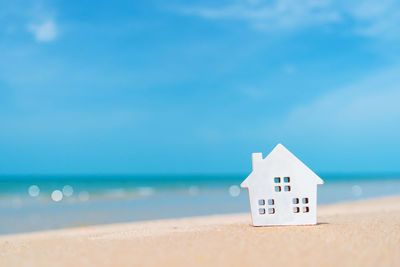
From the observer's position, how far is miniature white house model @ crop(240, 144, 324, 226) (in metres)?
9.85

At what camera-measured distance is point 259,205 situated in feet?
33.0

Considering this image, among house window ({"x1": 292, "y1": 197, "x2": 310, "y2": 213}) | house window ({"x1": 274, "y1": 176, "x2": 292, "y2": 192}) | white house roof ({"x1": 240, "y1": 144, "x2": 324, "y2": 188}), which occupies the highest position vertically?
white house roof ({"x1": 240, "y1": 144, "x2": 324, "y2": 188})

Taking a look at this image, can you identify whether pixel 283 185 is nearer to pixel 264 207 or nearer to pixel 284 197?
pixel 284 197

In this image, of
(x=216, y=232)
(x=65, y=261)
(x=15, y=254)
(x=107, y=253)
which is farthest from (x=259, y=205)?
(x=15, y=254)

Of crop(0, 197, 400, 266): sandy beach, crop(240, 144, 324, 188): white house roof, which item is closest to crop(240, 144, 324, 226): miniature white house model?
crop(240, 144, 324, 188): white house roof

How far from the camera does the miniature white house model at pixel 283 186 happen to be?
32.3 feet

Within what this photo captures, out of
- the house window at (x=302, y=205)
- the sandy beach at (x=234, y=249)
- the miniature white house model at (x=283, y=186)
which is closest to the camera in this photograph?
the sandy beach at (x=234, y=249)

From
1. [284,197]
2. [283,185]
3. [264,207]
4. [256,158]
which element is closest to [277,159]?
[256,158]

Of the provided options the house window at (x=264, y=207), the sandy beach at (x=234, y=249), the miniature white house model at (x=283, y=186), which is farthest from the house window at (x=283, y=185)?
the sandy beach at (x=234, y=249)

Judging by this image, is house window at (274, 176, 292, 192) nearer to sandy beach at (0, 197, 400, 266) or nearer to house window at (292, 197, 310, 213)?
house window at (292, 197, 310, 213)

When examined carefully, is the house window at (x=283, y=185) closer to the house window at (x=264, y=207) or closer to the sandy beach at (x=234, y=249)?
the house window at (x=264, y=207)

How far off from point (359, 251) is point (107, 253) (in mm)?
4311

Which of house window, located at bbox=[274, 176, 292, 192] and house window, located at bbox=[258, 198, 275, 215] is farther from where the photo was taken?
house window, located at bbox=[258, 198, 275, 215]

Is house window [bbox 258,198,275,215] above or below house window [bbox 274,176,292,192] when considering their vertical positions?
below
